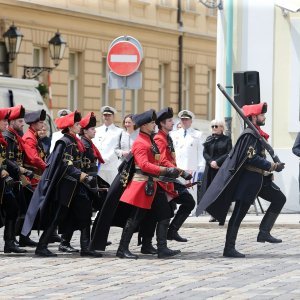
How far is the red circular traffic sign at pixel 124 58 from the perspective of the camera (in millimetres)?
22750

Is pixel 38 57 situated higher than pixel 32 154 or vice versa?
pixel 38 57

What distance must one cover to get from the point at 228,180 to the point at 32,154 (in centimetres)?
235

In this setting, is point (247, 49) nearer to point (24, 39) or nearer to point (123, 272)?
point (123, 272)

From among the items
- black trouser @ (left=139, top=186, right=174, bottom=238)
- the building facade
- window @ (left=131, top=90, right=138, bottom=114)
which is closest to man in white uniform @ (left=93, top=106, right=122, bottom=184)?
the building facade

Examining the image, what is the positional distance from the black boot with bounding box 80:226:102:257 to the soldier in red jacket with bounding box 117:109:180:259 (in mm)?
336

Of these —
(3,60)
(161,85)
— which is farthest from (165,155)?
(161,85)

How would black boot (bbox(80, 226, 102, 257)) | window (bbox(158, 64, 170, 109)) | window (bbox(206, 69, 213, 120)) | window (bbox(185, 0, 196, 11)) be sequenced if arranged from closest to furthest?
black boot (bbox(80, 226, 102, 257)) → window (bbox(158, 64, 170, 109)) → window (bbox(185, 0, 196, 11)) → window (bbox(206, 69, 213, 120))

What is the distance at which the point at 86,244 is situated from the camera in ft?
53.7

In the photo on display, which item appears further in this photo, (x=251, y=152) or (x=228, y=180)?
(x=228, y=180)

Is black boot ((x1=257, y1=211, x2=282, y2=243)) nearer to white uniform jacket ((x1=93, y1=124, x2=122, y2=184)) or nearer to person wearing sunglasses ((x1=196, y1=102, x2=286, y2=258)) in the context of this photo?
person wearing sunglasses ((x1=196, y1=102, x2=286, y2=258))

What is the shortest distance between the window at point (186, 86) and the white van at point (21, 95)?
60.1ft

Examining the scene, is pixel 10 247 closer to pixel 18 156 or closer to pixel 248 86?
pixel 18 156

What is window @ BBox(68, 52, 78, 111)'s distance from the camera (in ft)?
136

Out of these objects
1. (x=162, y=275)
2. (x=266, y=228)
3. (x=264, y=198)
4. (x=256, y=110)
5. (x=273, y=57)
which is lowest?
(x=162, y=275)
